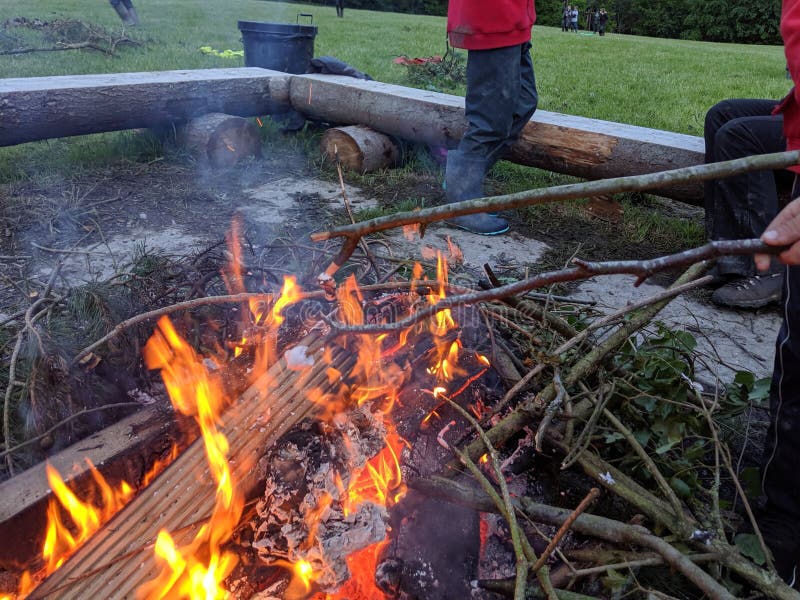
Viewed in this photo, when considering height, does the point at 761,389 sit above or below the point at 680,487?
above

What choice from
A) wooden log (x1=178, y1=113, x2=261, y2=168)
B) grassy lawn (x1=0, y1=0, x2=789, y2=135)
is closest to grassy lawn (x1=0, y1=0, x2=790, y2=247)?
grassy lawn (x1=0, y1=0, x2=789, y2=135)

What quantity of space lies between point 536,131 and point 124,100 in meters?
3.38

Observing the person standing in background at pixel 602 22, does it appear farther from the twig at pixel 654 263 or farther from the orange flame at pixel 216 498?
the twig at pixel 654 263

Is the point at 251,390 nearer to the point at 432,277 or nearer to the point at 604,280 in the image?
the point at 432,277

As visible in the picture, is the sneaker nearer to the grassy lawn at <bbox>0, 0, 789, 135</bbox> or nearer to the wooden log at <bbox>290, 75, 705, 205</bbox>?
the wooden log at <bbox>290, 75, 705, 205</bbox>

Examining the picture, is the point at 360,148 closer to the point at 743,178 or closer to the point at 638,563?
the point at 743,178

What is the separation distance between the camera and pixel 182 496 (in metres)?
1.74

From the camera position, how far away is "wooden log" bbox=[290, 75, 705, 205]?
409 cm

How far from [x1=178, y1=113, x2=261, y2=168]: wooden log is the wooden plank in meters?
3.72

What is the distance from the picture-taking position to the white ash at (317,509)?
171 cm

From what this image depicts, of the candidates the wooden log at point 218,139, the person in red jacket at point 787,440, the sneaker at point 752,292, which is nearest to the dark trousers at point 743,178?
the sneaker at point 752,292

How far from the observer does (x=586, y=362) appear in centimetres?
211

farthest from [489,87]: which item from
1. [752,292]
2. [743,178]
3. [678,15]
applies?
[678,15]

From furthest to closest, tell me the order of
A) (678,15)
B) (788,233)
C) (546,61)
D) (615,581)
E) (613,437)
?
(678,15) < (546,61) < (613,437) < (615,581) < (788,233)
